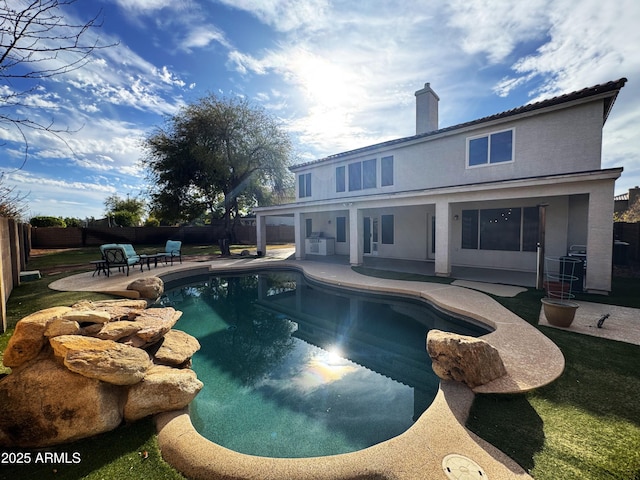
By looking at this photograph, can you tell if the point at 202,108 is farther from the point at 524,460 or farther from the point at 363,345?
the point at 524,460

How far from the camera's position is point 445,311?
6.80 m

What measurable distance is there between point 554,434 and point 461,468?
3.88ft

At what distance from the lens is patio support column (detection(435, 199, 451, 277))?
32.3 feet

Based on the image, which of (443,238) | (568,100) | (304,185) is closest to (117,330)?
(443,238)

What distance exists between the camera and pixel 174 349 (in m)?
4.26

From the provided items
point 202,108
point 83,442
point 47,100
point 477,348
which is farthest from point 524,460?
point 202,108

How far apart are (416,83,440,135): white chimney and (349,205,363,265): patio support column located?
5321mm

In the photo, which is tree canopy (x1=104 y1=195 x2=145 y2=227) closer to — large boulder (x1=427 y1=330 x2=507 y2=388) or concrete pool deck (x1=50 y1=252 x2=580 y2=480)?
concrete pool deck (x1=50 y1=252 x2=580 y2=480)

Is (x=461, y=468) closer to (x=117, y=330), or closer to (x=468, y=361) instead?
(x=468, y=361)

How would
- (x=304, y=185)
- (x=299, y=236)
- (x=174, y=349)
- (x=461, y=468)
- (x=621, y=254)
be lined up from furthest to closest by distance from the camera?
(x=304, y=185), (x=299, y=236), (x=621, y=254), (x=174, y=349), (x=461, y=468)

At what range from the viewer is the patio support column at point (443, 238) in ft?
32.3

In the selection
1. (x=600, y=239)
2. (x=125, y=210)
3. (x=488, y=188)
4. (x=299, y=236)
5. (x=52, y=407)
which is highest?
(x=125, y=210)

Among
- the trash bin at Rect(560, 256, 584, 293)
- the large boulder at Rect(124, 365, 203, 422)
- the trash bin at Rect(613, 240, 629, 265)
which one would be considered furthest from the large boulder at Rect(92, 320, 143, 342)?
the trash bin at Rect(613, 240, 629, 265)

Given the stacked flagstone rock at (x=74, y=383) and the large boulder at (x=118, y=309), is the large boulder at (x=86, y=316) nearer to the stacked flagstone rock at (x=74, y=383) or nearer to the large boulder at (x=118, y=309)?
the stacked flagstone rock at (x=74, y=383)
